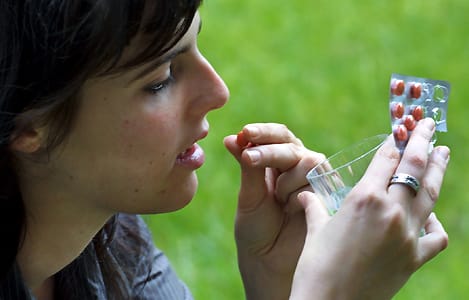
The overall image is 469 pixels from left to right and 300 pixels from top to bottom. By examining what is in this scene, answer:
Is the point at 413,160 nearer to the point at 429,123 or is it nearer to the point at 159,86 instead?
the point at 429,123

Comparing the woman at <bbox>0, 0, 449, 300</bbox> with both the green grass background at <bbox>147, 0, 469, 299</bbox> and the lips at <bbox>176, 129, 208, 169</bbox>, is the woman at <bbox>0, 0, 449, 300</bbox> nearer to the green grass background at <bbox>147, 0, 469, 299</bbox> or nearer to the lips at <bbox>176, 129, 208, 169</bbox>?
the lips at <bbox>176, 129, 208, 169</bbox>

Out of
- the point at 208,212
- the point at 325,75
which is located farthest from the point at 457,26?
the point at 208,212

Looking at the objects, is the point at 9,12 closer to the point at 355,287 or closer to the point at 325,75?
the point at 355,287

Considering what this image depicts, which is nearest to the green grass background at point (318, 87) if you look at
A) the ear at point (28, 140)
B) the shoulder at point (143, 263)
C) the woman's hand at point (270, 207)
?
the shoulder at point (143, 263)

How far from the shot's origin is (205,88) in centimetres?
172

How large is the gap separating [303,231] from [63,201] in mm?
481

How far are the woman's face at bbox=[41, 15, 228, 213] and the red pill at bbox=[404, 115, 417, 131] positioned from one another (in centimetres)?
30

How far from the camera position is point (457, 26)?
4.63m

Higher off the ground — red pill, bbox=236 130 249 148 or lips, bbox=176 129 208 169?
lips, bbox=176 129 208 169

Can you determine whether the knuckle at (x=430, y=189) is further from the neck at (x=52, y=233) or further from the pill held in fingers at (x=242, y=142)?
the neck at (x=52, y=233)

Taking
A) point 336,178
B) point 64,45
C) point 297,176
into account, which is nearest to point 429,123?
point 336,178

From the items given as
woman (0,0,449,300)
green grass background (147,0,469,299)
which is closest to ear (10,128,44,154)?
woman (0,0,449,300)

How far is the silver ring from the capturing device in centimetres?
160

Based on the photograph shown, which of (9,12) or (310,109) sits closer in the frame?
(9,12)
